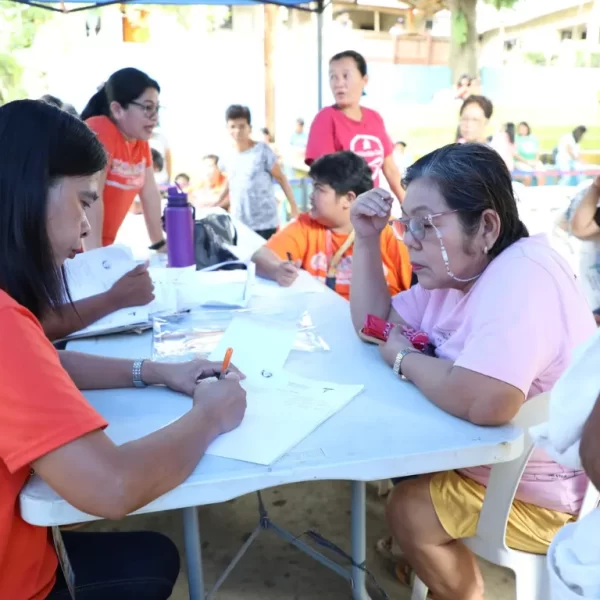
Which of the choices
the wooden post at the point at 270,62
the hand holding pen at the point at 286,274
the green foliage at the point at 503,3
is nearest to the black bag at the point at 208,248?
the hand holding pen at the point at 286,274

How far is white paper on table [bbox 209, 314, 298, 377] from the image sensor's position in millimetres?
1425

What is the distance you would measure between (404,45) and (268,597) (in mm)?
18644

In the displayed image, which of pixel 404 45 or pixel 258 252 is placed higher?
pixel 404 45

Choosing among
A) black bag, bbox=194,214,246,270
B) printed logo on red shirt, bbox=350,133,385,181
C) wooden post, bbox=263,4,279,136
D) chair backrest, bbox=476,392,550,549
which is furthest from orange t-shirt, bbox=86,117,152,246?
wooden post, bbox=263,4,279,136

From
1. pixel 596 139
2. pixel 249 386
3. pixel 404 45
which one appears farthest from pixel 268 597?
pixel 404 45

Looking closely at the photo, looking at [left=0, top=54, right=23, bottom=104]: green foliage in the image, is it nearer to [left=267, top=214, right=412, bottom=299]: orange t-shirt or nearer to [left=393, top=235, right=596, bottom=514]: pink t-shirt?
[left=267, top=214, right=412, bottom=299]: orange t-shirt

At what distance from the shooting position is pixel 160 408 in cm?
121

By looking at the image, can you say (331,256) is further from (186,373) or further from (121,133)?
(186,373)

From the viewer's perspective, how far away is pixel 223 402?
1.11 m

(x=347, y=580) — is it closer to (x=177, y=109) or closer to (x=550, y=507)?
(x=550, y=507)

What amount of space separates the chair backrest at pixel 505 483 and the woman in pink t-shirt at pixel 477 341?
0.04m

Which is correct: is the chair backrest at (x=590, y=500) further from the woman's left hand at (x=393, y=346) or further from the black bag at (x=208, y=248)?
the black bag at (x=208, y=248)

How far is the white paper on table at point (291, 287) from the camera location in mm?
2143

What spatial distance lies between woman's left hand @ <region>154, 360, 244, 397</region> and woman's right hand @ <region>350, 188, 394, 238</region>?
70 centimetres
